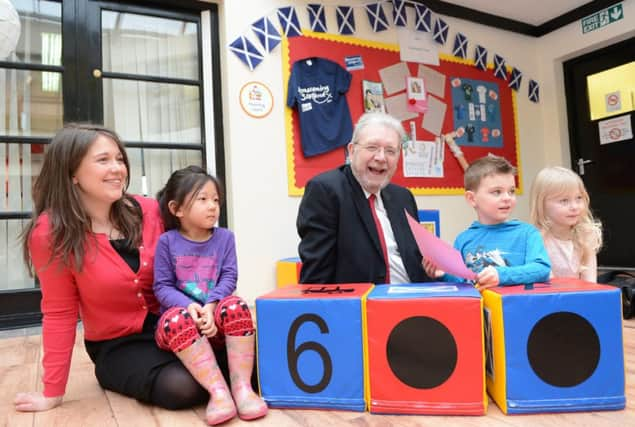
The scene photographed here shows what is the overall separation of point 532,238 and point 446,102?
8.29ft

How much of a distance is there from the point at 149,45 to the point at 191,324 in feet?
7.32

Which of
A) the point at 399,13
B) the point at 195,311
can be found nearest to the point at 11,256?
the point at 195,311

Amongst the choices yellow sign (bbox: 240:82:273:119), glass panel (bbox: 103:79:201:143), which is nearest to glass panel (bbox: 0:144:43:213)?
glass panel (bbox: 103:79:201:143)

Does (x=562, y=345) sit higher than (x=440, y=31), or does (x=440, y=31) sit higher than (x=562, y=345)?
(x=440, y=31)

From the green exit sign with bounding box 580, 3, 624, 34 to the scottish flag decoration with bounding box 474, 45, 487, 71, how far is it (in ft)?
2.76

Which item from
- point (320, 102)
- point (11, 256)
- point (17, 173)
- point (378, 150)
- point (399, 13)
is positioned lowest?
point (11, 256)

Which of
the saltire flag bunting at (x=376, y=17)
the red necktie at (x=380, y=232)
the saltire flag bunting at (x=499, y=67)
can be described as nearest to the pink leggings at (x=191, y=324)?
the red necktie at (x=380, y=232)

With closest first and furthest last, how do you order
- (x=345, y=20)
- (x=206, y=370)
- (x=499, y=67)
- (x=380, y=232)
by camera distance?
(x=206, y=370) → (x=380, y=232) → (x=345, y=20) → (x=499, y=67)

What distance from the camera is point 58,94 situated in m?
2.60

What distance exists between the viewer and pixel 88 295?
4.14ft

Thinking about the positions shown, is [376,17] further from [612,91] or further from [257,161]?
[612,91]

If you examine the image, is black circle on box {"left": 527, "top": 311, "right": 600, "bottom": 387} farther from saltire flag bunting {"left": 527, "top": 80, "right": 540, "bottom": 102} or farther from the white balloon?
saltire flag bunting {"left": 527, "top": 80, "right": 540, "bottom": 102}

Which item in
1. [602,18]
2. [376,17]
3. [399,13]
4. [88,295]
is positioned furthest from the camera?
[602,18]

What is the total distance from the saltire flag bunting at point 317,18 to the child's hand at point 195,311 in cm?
239
